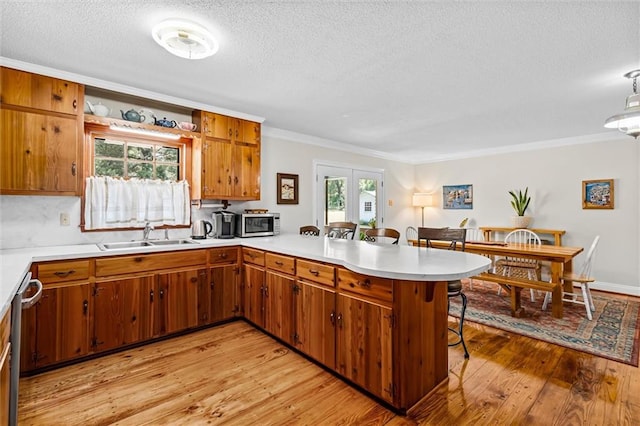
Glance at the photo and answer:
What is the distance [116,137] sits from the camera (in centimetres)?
308

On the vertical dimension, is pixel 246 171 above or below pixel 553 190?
above

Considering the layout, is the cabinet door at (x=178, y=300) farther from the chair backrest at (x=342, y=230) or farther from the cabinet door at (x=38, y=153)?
the chair backrest at (x=342, y=230)

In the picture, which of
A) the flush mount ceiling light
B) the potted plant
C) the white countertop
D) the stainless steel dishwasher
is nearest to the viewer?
the stainless steel dishwasher

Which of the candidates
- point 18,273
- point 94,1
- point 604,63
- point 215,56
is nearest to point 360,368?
point 18,273

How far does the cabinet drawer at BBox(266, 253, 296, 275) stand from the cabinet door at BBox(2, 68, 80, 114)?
2.07 meters

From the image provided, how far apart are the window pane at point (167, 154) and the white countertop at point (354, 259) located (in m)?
1.13

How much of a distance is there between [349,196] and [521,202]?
9.49 ft

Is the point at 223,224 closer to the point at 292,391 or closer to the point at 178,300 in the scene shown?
the point at 178,300

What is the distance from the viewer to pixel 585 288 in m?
3.36

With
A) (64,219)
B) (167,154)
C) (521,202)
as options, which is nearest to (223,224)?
(167,154)

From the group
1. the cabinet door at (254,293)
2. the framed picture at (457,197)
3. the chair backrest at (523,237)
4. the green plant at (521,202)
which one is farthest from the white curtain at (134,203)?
the green plant at (521,202)

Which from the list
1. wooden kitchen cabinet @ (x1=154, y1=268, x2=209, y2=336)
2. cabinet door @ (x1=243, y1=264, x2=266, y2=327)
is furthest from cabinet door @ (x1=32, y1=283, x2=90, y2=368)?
cabinet door @ (x1=243, y1=264, x2=266, y2=327)

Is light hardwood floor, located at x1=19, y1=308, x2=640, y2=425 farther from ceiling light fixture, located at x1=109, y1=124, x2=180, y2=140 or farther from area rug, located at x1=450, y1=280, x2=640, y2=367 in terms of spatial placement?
ceiling light fixture, located at x1=109, y1=124, x2=180, y2=140

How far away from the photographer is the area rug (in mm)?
2662
